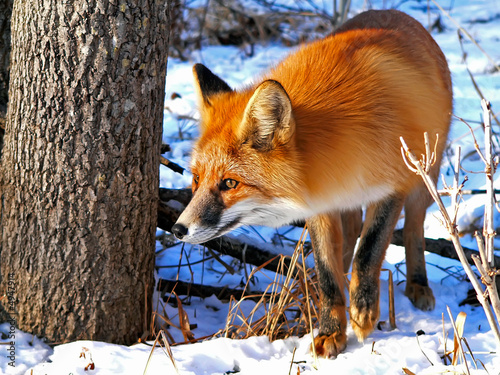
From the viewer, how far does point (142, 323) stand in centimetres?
292

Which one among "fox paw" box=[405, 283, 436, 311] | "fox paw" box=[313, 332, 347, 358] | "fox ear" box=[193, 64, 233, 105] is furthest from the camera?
"fox paw" box=[405, 283, 436, 311]

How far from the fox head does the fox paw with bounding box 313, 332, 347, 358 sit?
67cm

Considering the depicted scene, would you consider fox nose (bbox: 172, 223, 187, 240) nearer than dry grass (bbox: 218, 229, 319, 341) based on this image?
Yes

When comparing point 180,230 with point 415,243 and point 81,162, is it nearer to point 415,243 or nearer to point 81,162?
point 81,162

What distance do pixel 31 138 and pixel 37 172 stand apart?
17cm

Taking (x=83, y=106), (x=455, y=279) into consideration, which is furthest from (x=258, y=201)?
(x=455, y=279)

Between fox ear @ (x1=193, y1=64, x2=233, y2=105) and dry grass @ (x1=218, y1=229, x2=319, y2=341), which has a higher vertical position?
fox ear @ (x1=193, y1=64, x2=233, y2=105)

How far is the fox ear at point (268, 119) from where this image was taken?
2.39m

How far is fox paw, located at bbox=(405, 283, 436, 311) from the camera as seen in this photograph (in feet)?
11.2

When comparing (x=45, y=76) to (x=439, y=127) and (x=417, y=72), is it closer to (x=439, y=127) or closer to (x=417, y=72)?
(x=417, y=72)

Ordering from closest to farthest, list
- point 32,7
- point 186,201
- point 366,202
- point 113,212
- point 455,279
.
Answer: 1. point 32,7
2. point 113,212
3. point 366,202
4. point 186,201
5. point 455,279

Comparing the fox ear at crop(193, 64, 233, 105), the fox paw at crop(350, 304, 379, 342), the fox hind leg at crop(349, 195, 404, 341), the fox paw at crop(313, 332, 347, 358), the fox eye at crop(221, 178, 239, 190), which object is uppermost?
the fox ear at crop(193, 64, 233, 105)

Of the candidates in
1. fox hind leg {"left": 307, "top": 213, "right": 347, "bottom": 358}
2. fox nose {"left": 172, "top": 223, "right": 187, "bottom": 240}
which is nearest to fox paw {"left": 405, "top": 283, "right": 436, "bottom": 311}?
fox hind leg {"left": 307, "top": 213, "right": 347, "bottom": 358}

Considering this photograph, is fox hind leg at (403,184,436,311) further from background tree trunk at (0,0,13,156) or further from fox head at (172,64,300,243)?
background tree trunk at (0,0,13,156)
